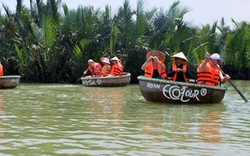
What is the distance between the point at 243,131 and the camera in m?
8.67

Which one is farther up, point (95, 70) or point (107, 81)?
point (95, 70)

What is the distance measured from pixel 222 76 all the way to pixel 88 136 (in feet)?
21.2

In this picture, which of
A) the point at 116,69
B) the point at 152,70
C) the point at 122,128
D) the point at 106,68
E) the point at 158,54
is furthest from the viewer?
the point at 106,68

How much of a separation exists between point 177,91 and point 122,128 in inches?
156

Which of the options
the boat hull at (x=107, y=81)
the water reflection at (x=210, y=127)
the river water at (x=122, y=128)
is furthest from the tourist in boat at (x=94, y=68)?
the water reflection at (x=210, y=127)

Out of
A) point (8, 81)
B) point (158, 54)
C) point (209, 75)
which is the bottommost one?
point (8, 81)

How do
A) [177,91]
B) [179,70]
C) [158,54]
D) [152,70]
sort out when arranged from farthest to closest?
[158,54] → [152,70] → [179,70] → [177,91]

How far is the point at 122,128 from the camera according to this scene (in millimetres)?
8797

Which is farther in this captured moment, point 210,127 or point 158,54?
point 158,54

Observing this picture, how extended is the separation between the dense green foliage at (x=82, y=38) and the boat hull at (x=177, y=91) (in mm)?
11650

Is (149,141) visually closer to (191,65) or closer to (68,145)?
(68,145)

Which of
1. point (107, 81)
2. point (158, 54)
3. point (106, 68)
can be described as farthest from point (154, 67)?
point (106, 68)

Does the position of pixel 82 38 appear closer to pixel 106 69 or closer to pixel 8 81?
pixel 106 69

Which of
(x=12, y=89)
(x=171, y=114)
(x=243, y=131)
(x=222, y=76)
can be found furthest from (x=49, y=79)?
(x=243, y=131)
